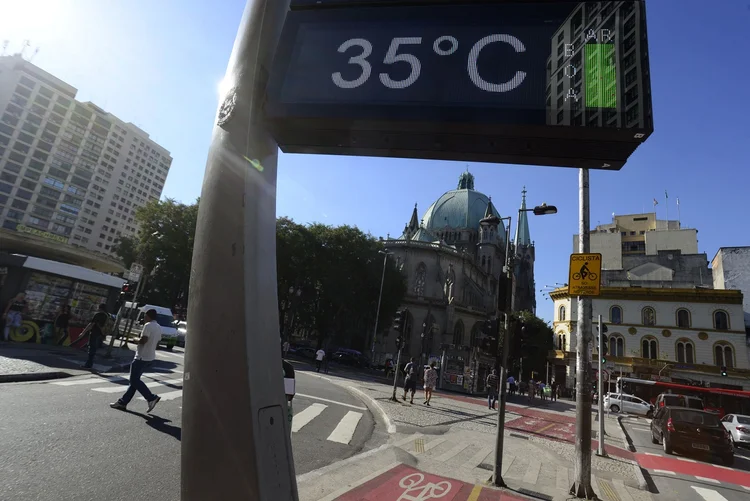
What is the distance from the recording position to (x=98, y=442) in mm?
5090

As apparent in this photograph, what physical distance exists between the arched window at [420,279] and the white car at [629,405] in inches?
1174

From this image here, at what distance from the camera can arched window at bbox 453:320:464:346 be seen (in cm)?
5494

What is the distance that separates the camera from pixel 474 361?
129 ft

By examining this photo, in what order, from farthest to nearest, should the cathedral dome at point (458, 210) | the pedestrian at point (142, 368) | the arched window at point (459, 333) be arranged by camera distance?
the cathedral dome at point (458, 210)
the arched window at point (459, 333)
the pedestrian at point (142, 368)

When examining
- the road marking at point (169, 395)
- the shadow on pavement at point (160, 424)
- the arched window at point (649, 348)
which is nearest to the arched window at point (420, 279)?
the arched window at point (649, 348)

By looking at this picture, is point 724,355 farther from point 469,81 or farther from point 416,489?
point 469,81

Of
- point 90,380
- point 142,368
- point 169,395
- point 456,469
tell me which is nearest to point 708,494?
point 456,469

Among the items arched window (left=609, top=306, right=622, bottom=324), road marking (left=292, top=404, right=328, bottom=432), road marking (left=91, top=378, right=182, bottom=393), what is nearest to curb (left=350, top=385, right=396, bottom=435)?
road marking (left=292, top=404, right=328, bottom=432)

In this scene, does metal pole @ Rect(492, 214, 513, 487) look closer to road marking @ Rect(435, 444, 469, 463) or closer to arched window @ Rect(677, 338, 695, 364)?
road marking @ Rect(435, 444, 469, 463)

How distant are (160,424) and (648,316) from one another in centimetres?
5121

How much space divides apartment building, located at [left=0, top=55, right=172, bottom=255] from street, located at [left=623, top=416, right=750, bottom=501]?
3368 inches

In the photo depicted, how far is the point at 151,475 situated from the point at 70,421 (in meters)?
2.33

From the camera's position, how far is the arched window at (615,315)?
4491 cm

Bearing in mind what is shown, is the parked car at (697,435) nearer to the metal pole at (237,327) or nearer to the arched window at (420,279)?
the metal pole at (237,327)
